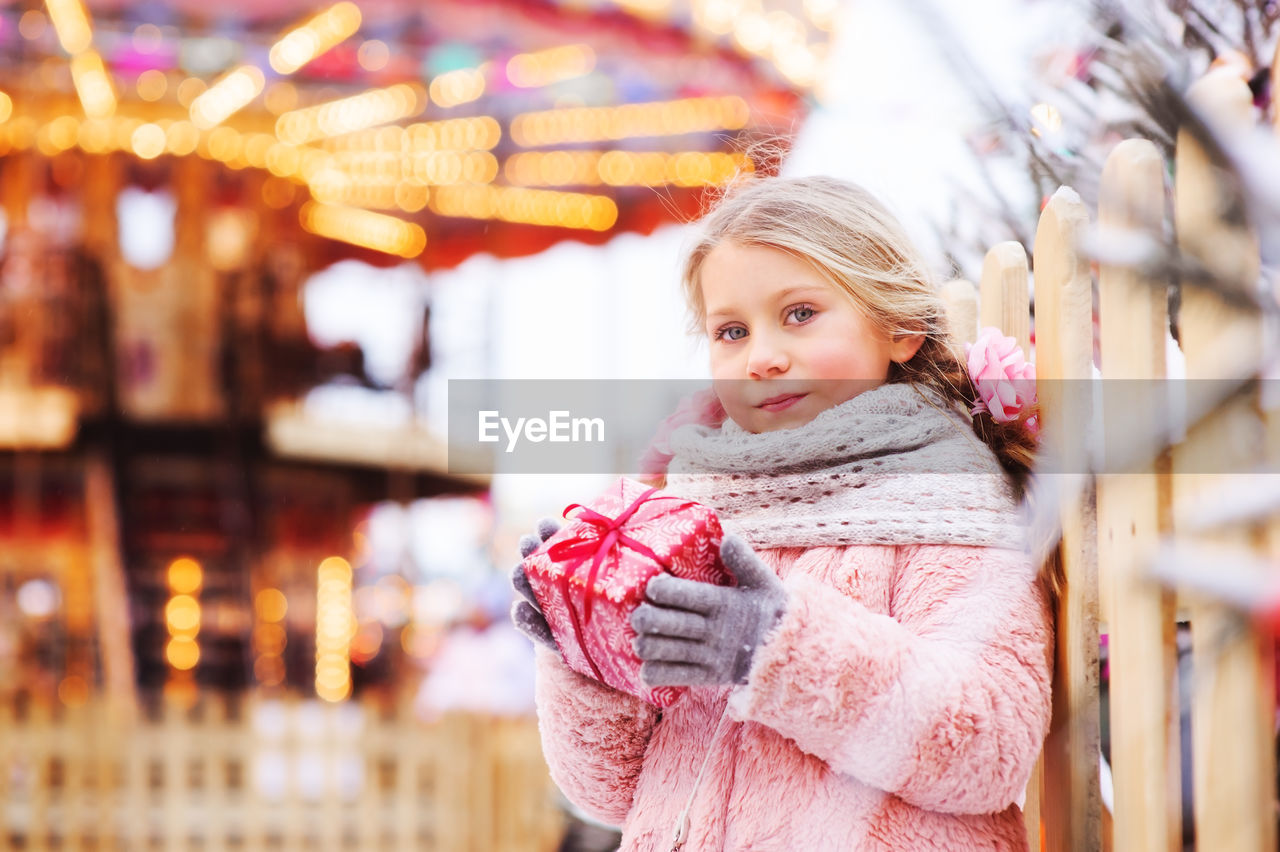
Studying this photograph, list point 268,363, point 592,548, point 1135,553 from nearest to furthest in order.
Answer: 1. point 1135,553
2. point 592,548
3. point 268,363

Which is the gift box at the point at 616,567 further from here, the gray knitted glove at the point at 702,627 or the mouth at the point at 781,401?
the mouth at the point at 781,401

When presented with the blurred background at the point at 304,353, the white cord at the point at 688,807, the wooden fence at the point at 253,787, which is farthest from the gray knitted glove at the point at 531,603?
the wooden fence at the point at 253,787

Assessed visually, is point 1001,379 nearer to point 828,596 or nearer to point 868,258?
point 868,258

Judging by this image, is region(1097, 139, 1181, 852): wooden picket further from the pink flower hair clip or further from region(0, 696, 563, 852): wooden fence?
region(0, 696, 563, 852): wooden fence

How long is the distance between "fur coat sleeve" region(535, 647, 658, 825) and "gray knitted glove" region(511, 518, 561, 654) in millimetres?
50

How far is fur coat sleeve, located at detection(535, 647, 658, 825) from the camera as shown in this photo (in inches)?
39.1

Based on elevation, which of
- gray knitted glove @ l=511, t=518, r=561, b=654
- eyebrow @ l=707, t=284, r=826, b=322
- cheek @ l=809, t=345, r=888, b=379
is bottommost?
A: gray knitted glove @ l=511, t=518, r=561, b=654

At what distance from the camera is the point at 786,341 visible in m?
0.99

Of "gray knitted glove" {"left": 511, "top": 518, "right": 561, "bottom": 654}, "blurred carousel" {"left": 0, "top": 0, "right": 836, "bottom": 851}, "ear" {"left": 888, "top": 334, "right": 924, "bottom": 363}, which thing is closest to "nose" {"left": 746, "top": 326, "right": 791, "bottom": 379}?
"ear" {"left": 888, "top": 334, "right": 924, "bottom": 363}

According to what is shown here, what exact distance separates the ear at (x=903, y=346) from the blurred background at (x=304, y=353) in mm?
2233

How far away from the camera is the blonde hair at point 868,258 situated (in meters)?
1.00

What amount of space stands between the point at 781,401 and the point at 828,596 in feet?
0.81

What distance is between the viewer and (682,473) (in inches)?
42.4

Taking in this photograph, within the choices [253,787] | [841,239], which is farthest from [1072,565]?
[253,787]
